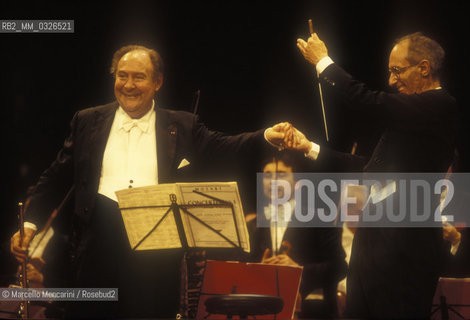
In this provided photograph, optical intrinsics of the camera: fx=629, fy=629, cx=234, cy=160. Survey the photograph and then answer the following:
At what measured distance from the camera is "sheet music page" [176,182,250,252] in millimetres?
3090

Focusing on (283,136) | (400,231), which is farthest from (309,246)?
(400,231)

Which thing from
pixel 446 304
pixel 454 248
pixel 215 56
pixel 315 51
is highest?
pixel 215 56

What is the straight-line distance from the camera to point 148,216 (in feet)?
10.4

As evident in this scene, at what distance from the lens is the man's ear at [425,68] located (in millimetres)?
3195

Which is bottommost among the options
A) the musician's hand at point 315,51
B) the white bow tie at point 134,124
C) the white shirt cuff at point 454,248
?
the white shirt cuff at point 454,248

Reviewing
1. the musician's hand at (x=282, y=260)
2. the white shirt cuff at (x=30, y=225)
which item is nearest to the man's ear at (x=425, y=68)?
the musician's hand at (x=282, y=260)

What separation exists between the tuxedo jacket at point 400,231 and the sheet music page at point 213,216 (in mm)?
597

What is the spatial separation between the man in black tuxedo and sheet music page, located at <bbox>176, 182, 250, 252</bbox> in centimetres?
60

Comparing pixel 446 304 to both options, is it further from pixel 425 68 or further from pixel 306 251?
pixel 425 68

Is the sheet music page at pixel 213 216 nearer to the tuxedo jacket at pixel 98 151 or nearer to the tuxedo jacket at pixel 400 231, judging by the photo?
the tuxedo jacket at pixel 98 151

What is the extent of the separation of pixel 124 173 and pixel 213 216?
0.60 meters

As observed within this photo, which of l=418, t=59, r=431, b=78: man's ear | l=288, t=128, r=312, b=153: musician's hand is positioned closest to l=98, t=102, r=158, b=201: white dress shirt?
l=288, t=128, r=312, b=153: musician's hand

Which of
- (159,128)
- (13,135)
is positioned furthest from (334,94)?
(13,135)

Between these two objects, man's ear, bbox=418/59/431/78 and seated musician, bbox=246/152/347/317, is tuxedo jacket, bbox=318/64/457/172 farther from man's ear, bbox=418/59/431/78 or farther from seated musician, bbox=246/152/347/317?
seated musician, bbox=246/152/347/317
